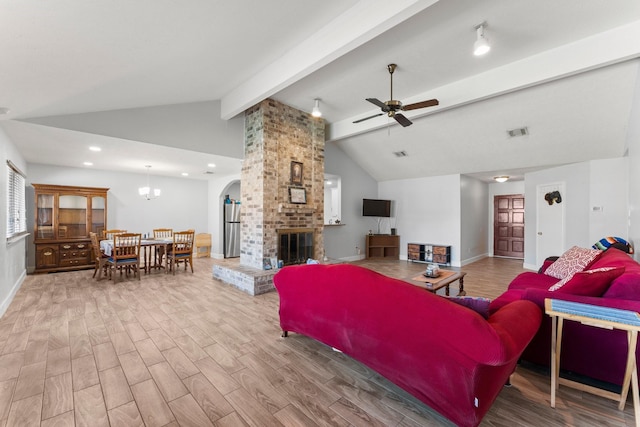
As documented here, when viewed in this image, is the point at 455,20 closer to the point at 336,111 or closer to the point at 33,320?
the point at 336,111

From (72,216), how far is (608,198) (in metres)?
11.1

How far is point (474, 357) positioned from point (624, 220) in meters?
6.25

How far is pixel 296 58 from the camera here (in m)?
3.46

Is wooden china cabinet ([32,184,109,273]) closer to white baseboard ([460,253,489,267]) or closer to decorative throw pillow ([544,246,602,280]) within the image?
decorative throw pillow ([544,246,602,280])

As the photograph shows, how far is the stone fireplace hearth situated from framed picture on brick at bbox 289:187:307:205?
21 mm

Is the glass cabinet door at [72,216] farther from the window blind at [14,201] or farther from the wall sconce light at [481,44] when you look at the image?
the wall sconce light at [481,44]

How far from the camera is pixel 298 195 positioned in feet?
18.3

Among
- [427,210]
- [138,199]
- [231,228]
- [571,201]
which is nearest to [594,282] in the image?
[571,201]

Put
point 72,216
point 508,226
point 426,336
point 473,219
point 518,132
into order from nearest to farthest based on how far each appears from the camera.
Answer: point 426,336
point 518,132
point 72,216
point 473,219
point 508,226

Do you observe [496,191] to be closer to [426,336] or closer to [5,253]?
[426,336]

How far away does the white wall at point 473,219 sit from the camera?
731cm

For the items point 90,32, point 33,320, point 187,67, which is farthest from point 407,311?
point 33,320

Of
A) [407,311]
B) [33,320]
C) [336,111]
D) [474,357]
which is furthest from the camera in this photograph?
[336,111]

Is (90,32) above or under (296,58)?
under
